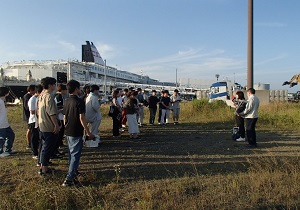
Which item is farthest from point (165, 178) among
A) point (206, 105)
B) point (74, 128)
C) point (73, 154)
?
point (206, 105)

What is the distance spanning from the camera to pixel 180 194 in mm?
4312

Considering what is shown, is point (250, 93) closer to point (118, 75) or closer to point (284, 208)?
point (284, 208)

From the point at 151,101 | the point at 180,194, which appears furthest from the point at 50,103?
the point at 151,101

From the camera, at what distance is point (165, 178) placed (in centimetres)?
508

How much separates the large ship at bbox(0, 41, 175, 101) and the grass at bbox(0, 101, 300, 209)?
4936 cm

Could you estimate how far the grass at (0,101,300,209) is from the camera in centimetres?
411

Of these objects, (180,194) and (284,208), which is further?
(180,194)

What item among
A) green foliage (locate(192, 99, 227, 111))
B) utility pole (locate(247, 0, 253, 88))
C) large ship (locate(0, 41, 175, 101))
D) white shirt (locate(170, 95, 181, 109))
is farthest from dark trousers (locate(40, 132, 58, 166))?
large ship (locate(0, 41, 175, 101))

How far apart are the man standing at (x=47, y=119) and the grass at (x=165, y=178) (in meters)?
0.41

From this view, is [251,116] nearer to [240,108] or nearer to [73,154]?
[240,108]

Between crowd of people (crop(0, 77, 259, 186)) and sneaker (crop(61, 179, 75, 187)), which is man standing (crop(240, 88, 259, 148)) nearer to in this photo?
crowd of people (crop(0, 77, 259, 186))

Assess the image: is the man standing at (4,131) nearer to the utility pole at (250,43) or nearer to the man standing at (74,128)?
the man standing at (74,128)

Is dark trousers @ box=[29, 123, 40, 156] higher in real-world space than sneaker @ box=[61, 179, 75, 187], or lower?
higher

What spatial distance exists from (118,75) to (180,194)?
73.8 metres
